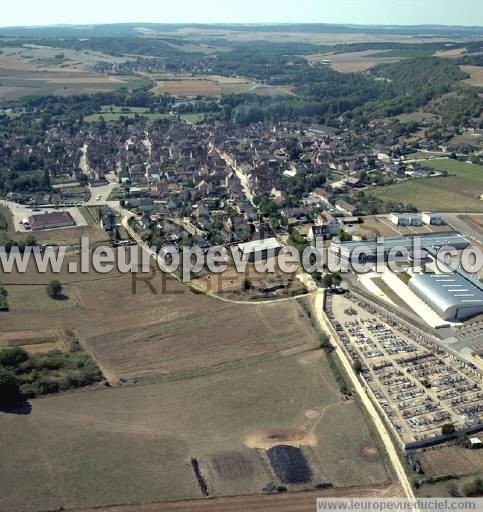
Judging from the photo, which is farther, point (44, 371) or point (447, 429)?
point (44, 371)

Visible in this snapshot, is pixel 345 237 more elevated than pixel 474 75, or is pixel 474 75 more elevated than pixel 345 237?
pixel 474 75

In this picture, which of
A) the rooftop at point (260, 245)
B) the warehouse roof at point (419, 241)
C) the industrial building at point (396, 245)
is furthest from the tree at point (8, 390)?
the warehouse roof at point (419, 241)

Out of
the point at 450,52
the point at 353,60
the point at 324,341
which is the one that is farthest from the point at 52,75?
the point at 324,341

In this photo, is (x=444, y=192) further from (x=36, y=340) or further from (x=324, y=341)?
(x=36, y=340)

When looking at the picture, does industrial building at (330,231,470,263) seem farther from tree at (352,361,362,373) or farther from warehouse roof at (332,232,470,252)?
tree at (352,361,362,373)

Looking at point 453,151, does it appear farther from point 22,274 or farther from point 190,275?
point 22,274

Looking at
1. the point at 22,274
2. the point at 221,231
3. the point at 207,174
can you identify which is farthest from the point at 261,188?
the point at 22,274

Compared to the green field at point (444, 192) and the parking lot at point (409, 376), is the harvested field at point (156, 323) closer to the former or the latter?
the parking lot at point (409, 376)

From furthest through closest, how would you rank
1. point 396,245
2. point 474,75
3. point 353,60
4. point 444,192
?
point 353,60
point 474,75
point 444,192
point 396,245
